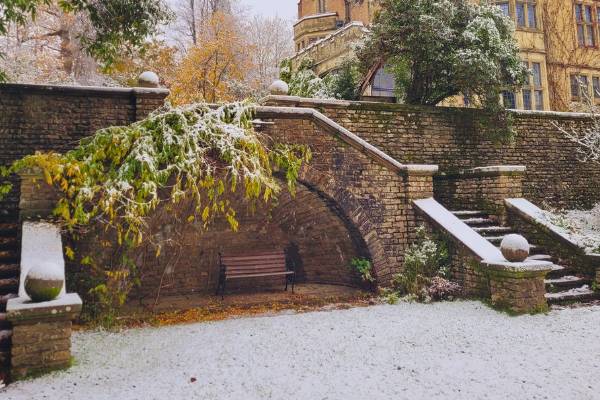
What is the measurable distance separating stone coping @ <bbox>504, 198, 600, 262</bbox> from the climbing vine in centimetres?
460

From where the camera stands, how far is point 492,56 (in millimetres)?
10414

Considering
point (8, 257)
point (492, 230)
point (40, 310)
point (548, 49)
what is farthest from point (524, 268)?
point (548, 49)

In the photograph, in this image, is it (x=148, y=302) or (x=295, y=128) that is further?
(x=148, y=302)

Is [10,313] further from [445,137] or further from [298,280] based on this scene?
[445,137]

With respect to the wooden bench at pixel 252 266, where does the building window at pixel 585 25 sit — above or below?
above

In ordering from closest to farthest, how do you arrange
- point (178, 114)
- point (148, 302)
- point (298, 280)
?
point (178, 114) → point (148, 302) → point (298, 280)

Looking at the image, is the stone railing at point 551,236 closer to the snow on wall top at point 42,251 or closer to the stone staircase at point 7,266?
the snow on wall top at point 42,251

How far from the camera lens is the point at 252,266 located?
28.5 ft

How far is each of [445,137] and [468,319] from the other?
228 inches

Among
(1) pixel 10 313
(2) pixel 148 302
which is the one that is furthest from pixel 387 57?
(1) pixel 10 313

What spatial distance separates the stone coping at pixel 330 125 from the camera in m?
7.10

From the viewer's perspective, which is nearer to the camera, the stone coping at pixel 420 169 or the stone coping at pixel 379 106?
the stone coping at pixel 420 169

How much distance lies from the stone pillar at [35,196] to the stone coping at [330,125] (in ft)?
10.9

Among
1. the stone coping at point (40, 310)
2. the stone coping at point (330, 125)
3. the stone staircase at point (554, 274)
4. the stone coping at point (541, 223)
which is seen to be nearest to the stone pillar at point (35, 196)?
the stone coping at point (40, 310)
